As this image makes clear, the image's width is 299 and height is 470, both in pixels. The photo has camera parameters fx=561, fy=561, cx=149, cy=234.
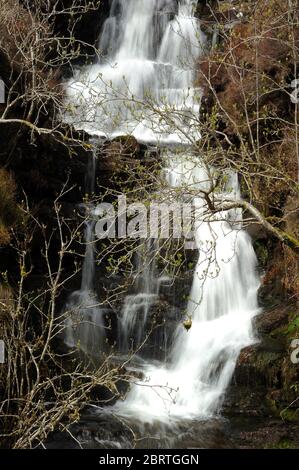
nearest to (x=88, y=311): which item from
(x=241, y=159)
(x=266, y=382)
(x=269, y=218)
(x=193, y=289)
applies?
(x=193, y=289)

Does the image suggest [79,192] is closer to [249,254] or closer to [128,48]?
[249,254]

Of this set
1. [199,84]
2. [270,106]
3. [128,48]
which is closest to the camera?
[270,106]

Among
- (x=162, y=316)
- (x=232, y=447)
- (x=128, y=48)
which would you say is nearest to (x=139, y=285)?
(x=162, y=316)

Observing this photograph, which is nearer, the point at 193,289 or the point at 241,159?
the point at 241,159

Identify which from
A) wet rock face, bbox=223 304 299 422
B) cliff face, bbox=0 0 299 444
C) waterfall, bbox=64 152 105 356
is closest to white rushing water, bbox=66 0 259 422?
wet rock face, bbox=223 304 299 422

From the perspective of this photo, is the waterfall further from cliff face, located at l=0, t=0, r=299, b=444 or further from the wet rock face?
the wet rock face

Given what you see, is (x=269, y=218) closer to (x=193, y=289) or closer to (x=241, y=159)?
(x=241, y=159)

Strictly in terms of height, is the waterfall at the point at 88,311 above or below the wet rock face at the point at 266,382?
above

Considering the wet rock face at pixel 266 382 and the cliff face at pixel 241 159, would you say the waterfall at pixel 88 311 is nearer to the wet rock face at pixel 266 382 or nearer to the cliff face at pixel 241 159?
the cliff face at pixel 241 159

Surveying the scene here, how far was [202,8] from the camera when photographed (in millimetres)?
19812

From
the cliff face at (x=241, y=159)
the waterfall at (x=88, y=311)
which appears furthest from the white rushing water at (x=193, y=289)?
the waterfall at (x=88, y=311)

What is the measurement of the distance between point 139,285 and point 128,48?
1097 centimetres

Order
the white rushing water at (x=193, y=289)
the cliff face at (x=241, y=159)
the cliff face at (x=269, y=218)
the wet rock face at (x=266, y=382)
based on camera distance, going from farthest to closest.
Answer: the wet rock face at (x=266, y=382) → the cliff face at (x=241, y=159) → the cliff face at (x=269, y=218) → the white rushing water at (x=193, y=289)

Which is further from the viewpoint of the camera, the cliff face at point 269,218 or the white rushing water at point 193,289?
the cliff face at point 269,218
